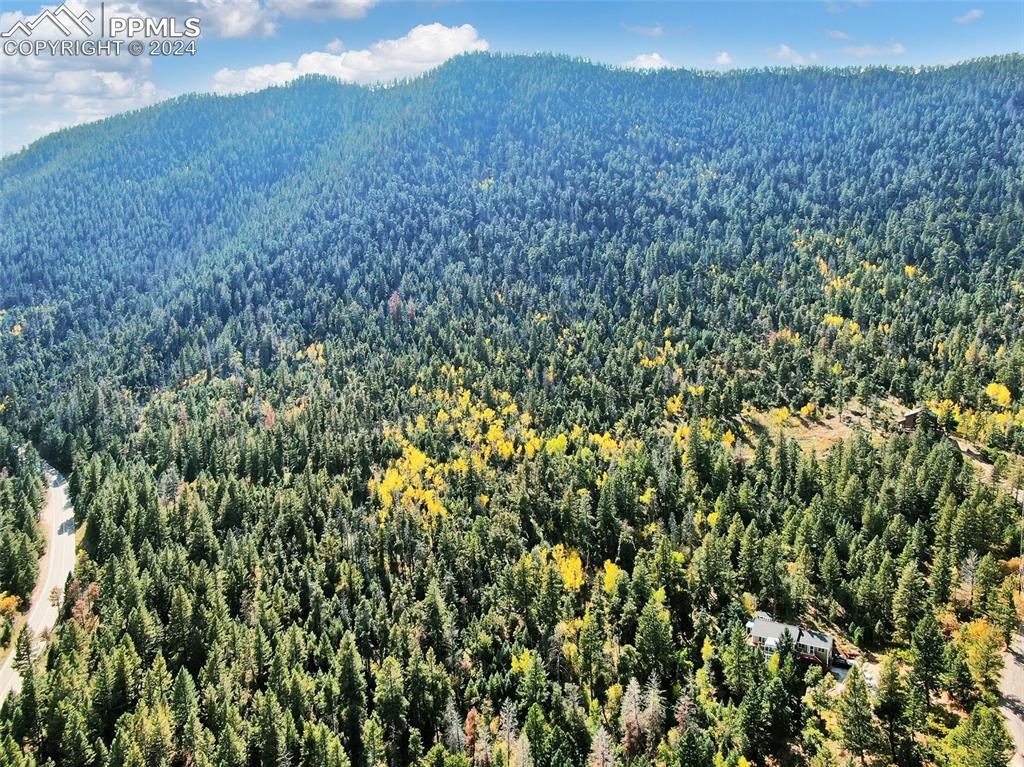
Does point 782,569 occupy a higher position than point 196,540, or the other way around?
point 782,569

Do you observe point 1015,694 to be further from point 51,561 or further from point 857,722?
point 51,561

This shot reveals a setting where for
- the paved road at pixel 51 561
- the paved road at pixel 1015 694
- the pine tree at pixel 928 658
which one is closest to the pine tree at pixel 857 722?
the pine tree at pixel 928 658

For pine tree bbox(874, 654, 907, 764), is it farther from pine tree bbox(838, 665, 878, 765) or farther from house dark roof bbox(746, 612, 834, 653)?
house dark roof bbox(746, 612, 834, 653)

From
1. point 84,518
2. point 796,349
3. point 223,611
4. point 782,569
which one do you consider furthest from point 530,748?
point 796,349

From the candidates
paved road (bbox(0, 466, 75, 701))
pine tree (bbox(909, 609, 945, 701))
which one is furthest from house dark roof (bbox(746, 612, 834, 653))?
paved road (bbox(0, 466, 75, 701))

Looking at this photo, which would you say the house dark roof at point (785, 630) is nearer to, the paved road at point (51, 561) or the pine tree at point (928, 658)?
the pine tree at point (928, 658)

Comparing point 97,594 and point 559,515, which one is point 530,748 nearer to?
point 559,515
